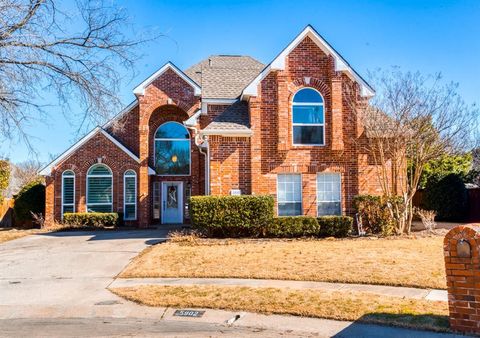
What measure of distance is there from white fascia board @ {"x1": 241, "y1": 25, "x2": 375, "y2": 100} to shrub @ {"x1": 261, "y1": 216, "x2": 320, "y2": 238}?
5234 mm

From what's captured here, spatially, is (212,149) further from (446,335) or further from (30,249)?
(446,335)

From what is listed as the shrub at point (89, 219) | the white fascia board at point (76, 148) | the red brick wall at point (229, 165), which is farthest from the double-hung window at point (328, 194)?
the shrub at point (89, 219)

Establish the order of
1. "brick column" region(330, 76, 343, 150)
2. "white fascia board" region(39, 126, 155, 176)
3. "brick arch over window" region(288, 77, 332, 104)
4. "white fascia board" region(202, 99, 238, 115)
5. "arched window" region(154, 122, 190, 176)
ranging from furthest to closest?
1. "arched window" region(154, 122, 190, 176)
2. "white fascia board" region(39, 126, 155, 176)
3. "white fascia board" region(202, 99, 238, 115)
4. "brick arch over window" region(288, 77, 332, 104)
5. "brick column" region(330, 76, 343, 150)

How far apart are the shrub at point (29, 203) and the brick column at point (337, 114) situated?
53.9ft

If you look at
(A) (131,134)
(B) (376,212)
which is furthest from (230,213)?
(A) (131,134)

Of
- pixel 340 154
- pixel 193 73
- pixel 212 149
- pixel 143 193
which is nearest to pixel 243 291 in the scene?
pixel 212 149

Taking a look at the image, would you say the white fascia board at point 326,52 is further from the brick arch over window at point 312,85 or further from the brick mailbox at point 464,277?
the brick mailbox at point 464,277

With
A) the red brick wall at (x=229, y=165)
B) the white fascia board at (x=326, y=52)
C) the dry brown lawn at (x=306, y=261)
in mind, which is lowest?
the dry brown lawn at (x=306, y=261)

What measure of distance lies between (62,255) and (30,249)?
2522 mm

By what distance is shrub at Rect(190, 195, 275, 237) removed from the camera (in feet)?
50.2

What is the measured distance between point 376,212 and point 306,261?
6284 mm

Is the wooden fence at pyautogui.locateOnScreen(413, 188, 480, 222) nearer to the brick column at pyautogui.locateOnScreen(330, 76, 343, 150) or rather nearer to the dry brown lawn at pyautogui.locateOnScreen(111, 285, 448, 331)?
the brick column at pyautogui.locateOnScreen(330, 76, 343, 150)

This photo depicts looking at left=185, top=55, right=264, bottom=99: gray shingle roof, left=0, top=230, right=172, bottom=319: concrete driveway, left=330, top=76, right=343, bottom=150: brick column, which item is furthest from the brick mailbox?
left=185, top=55, right=264, bottom=99: gray shingle roof

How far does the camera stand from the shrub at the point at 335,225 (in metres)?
15.8
